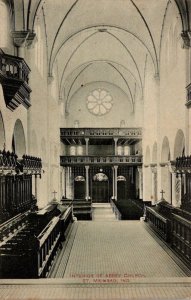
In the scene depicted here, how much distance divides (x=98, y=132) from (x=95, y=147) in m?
5.77

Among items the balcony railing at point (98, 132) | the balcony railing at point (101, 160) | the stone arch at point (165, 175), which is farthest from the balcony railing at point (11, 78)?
the balcony railing at point (101, 160)

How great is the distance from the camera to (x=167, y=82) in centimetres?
2180

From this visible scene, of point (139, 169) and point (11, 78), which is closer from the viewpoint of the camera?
point (11, 78)

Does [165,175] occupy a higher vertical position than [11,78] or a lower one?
lower

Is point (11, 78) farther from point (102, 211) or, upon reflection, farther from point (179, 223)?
point (102, 211)

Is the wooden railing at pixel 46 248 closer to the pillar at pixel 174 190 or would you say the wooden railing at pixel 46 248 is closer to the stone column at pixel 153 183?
the pillar at pixel 174 190

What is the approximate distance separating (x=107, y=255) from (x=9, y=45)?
889 cm

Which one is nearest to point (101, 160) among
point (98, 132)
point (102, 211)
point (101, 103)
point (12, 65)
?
point (98, 132)

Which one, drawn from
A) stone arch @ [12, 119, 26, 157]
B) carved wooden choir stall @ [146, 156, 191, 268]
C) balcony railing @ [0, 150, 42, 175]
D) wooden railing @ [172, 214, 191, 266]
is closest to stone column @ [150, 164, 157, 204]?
carved wooden choir stall @ [146, 156, 191, 268]

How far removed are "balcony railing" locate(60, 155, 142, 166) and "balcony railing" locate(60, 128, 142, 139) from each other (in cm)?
181

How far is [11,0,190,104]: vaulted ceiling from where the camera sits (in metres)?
20.0

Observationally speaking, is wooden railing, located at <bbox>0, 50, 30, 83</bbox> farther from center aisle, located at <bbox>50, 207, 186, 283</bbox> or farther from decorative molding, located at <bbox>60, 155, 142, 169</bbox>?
decorative molding, located at <bbox>60, 155, 142, 169</bbox>

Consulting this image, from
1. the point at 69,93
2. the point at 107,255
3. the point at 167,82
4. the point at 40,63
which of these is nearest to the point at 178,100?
the point at 167,82

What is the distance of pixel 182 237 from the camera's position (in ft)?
35.7
